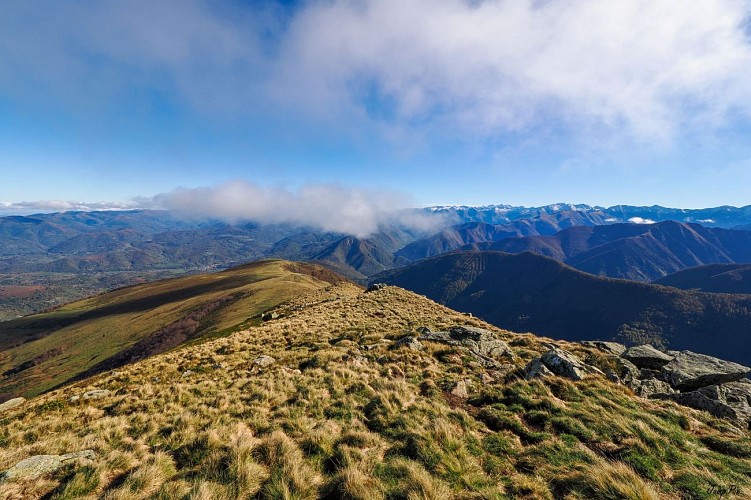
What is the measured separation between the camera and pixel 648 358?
2050 centimetres

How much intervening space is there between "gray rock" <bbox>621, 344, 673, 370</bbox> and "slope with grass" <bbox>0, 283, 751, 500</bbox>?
137 inches

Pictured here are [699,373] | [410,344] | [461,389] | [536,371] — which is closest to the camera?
[461,389]

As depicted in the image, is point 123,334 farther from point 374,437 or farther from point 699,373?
point 699,373

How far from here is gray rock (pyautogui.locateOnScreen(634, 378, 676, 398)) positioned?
1538cm

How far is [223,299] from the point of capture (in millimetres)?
91250

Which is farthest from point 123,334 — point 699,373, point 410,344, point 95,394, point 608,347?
point 699,373

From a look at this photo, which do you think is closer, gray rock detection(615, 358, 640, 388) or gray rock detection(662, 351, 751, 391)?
gray rock detection(662, 351, 751, 391)

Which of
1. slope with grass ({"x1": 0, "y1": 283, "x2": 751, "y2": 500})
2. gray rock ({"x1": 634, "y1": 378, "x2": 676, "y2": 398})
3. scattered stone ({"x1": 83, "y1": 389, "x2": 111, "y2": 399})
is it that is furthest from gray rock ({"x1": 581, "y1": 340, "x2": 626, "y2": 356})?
scattered stone ({"x1": 83, "y1": 389, "x2": 111, "y2": 399})

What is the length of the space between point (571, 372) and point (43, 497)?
21.6 meters

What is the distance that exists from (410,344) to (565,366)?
957 cm

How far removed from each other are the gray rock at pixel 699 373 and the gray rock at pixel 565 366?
4.32m

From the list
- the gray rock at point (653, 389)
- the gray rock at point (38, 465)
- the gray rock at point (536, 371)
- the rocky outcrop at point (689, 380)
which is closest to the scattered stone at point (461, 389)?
the gray rock at point (536, 371)

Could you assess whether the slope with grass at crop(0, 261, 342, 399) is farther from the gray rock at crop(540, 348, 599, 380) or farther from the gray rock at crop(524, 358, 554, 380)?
the gray rock at crop(540, 348, 599, 380)

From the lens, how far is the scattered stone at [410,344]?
69.4ft
